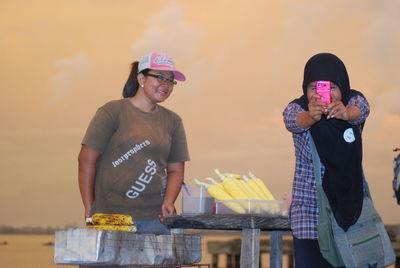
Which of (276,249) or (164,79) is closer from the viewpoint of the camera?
(164,79)

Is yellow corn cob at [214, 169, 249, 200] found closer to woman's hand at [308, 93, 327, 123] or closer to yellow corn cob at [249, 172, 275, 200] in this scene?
yellow corn cob at [249, 172, 275, 200]

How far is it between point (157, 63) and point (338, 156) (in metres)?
2.33

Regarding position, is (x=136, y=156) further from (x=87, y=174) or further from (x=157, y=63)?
(x=157, y=63)

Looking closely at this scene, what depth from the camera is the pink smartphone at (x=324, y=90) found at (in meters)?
3.93

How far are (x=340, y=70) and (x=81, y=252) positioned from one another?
1881 millimetres

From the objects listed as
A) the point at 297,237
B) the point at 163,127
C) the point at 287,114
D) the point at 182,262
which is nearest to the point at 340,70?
the point at 287,114

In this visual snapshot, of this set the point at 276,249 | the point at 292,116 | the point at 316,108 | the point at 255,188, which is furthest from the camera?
the point at 276,249

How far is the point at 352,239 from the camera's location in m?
4.07

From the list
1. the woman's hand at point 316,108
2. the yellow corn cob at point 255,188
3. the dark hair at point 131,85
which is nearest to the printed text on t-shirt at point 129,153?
the dark hair at point 131,85

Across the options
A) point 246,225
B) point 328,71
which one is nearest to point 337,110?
point 328,71

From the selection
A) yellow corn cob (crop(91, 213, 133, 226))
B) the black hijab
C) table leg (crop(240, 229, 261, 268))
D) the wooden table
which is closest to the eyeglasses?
the wooden table

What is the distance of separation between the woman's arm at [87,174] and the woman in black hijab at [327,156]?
219 cm

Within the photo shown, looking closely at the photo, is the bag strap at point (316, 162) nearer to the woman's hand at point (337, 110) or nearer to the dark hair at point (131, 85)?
the woman's hand at point (337, 110)

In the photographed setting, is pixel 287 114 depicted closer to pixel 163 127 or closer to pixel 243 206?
pixel 243 206
